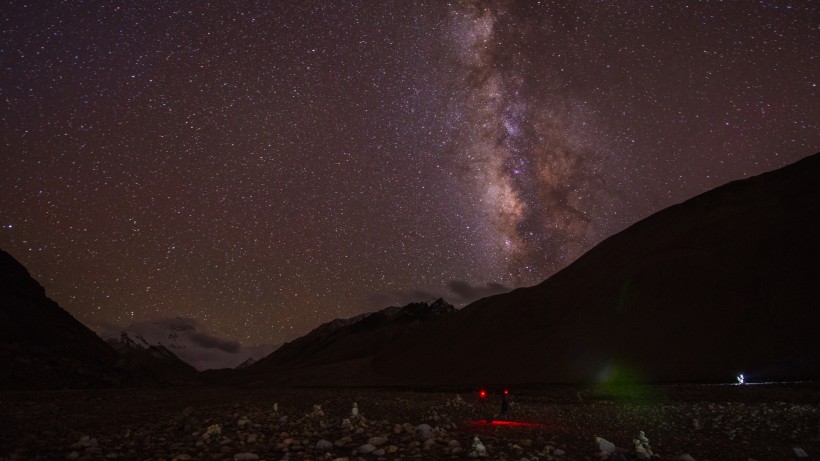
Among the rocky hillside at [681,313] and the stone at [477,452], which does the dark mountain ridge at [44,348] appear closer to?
the stone at [477,452]

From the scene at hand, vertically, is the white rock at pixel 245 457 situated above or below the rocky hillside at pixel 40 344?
below

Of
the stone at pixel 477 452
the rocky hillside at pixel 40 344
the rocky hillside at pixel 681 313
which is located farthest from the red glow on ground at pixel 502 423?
the rocky hillside at pixel 681 313

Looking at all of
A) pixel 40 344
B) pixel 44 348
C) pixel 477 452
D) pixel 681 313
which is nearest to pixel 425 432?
pixel 477 452

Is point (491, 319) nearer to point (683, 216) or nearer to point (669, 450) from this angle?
point (683, 216)

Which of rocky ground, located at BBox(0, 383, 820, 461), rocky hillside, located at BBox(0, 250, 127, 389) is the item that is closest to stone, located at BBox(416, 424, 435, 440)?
rocky ground, located at BBox(0, 383, 820, 461)

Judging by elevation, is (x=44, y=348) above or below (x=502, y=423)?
above

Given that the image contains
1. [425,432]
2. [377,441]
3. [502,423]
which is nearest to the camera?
[377,441]

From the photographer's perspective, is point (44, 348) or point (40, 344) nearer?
point (44, 348)

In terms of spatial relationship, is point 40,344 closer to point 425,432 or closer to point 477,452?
point 425,432

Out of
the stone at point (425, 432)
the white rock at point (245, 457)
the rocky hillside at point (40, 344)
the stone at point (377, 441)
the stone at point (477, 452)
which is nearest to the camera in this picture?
the white rock at point (245, 457)

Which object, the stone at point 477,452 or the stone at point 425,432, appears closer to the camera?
the stone at point 477,452

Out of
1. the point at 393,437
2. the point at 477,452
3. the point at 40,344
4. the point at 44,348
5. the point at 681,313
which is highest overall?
the point at 681,313

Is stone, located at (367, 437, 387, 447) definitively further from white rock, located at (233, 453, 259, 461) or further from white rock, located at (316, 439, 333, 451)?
white rock, located at (233, 453, 259, 461)

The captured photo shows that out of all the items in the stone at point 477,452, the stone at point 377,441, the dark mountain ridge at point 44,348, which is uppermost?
the dark mountain ridge at point 44,348
